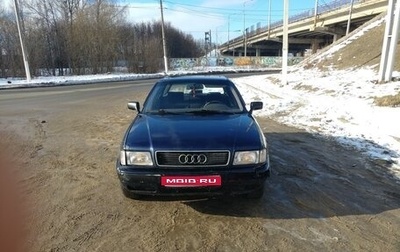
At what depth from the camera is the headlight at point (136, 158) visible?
354 cm

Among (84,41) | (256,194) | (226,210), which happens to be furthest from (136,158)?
(84,41)

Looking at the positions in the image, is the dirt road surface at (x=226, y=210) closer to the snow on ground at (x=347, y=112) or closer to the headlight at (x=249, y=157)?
the headlight at (x=249, y=157)

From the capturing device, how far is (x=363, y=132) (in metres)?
7.56

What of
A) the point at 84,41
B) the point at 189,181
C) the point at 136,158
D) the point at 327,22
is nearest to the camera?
the point at 189,181

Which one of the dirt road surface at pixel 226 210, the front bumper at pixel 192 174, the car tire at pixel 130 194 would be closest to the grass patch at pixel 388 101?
the dirt road surface at pixel 226 210

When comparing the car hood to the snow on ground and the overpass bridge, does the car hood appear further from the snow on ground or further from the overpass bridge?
the overpass bridge

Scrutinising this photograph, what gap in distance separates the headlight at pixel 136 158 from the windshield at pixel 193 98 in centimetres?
116

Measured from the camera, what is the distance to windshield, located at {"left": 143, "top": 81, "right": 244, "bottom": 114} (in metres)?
4.73

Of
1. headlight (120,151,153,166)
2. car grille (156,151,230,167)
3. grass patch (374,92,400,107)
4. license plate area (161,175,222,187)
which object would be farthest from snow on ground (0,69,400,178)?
headlight (120,151,153,166)

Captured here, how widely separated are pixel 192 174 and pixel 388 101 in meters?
8.68

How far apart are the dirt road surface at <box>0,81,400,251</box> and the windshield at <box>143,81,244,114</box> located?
120 centimetres

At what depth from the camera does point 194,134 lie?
3711 millimetres

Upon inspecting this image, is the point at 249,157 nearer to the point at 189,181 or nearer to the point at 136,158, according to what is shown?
the point at 189,181

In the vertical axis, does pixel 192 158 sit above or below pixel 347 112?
above
